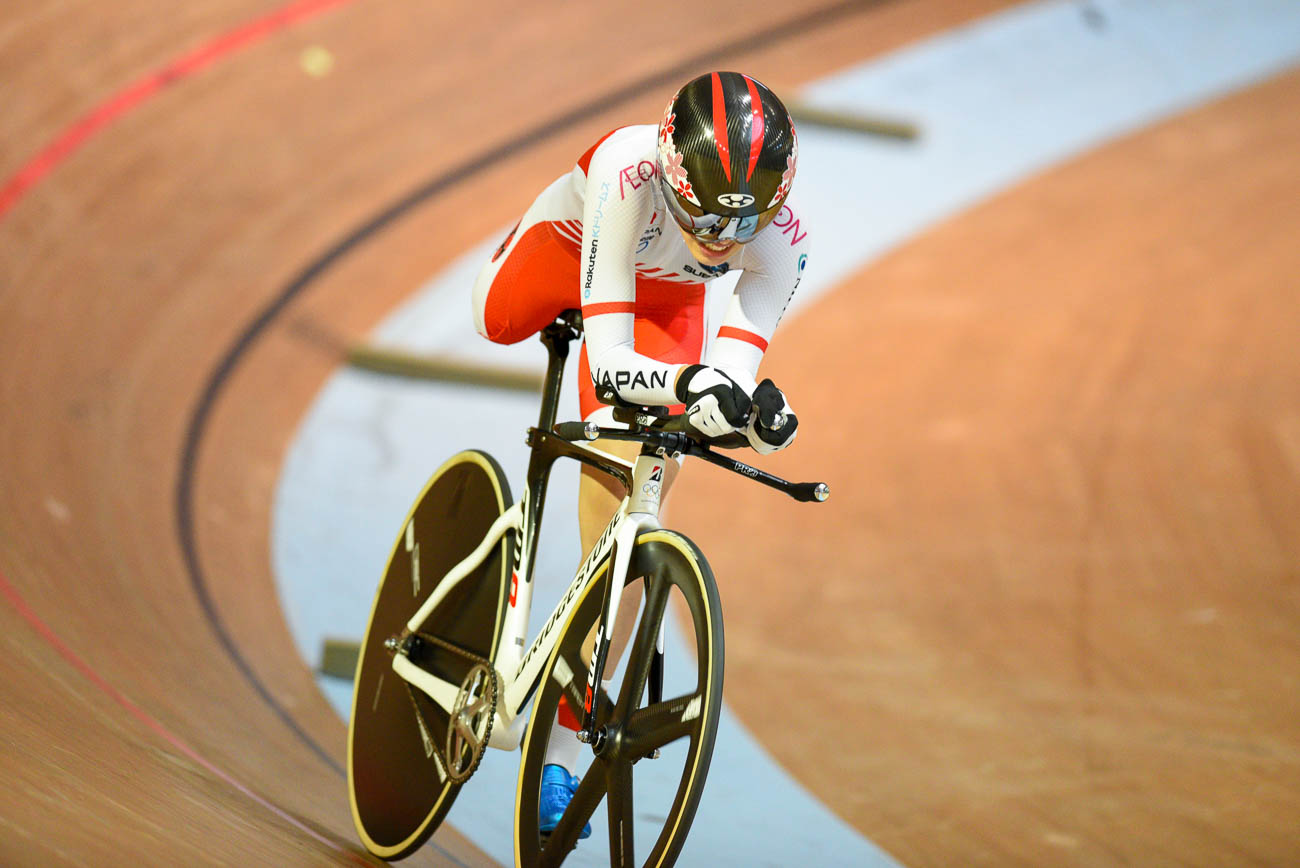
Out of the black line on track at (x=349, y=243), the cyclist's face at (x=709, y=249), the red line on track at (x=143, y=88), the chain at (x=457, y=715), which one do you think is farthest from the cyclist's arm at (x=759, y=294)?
the red line on track at (x=143, y=88)

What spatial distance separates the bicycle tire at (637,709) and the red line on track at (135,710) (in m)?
0.50

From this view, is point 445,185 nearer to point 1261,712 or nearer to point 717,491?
point 717,491

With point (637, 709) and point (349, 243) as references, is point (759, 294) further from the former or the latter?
point (349, 243)

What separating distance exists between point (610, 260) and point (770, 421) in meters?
0.46

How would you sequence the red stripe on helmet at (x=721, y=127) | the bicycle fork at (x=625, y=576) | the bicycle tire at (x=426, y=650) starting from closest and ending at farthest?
the red stripe on helmet at (x=721, y=127)
the bicycle fork at (x=625, y=576)
the bicycle tire at (x=426, y=650)

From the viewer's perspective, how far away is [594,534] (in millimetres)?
2549

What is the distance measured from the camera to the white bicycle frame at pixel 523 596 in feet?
7.22

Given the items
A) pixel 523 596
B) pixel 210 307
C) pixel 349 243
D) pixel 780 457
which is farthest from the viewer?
pixel 349 243

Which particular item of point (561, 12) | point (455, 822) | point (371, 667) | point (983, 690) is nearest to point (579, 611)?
point (371, 667)

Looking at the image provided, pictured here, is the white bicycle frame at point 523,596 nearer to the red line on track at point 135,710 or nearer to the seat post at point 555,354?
the seat post at point 555,354

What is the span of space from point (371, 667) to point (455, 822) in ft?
1.53

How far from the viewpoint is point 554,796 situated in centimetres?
236

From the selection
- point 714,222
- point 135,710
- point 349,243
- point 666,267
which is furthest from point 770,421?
point 349,243

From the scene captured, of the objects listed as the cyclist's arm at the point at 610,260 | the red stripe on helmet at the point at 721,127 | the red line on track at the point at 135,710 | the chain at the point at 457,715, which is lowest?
the red line on track at the point at 135,710
